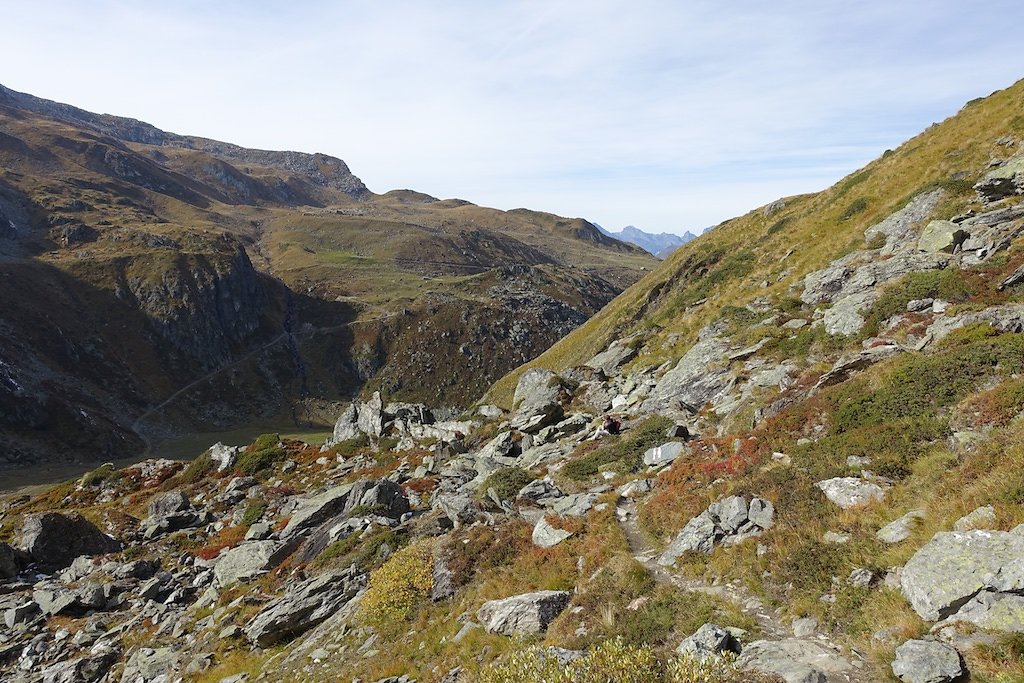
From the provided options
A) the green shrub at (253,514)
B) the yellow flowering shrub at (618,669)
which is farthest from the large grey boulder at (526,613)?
the green shrub at (253,514)

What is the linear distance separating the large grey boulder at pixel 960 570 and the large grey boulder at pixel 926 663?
85 centimetres

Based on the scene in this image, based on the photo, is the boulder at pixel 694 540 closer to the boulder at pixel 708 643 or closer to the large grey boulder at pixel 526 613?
the large grey boulder at pixel 526 613

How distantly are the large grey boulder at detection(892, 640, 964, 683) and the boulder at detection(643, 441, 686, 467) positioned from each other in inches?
488

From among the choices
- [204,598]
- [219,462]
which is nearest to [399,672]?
[204,598]

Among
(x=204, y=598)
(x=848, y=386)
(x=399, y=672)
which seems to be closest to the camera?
(x=399, y=672)

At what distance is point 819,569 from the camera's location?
416 inches

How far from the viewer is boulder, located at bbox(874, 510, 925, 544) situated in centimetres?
1029

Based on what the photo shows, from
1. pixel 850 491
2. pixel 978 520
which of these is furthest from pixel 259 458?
pixel 978 520

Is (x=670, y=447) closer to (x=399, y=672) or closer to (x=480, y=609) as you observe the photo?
(x=480, y=609)

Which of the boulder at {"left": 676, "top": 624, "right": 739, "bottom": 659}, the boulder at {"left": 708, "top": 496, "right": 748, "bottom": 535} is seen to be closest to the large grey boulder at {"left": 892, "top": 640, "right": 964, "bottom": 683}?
the boulder at {"left": 676, "top": 624, "right": 739, "bottom": 659}

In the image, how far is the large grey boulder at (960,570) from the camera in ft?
25.7

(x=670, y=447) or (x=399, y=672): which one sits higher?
(x=670, y=447)

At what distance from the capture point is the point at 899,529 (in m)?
10.5

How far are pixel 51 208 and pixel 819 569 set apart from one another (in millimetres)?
246335
